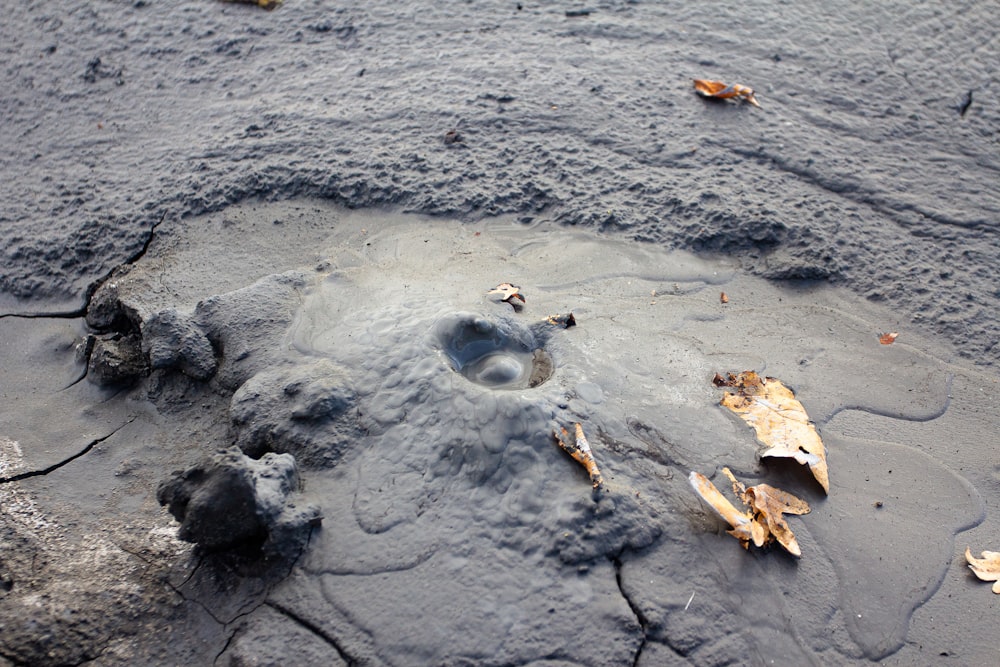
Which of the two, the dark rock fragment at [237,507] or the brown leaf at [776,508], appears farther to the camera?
the brown leaf at [776,508]

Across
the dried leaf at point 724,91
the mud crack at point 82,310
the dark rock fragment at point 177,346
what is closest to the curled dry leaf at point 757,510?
the dark rock fragment at point 177,346

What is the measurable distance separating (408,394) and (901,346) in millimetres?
1817

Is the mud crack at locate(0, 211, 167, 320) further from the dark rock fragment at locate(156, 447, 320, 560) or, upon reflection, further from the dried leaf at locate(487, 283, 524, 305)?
the dried leaf at locate(487, 283, 524, 305)

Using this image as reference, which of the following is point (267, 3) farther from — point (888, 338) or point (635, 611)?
point (635, 611)

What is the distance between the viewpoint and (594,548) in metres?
2.00

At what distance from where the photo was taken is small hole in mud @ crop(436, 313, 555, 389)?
2.40m

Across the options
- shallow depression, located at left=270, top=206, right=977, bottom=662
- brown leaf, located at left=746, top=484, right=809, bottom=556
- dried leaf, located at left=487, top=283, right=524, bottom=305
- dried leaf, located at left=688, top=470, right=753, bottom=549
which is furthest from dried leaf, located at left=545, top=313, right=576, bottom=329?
brown leaf, located at left=746, top=484, right=809, bottom=556

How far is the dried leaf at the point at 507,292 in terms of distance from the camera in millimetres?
2697

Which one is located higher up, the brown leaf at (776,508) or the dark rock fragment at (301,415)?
the dark rock fragment at (301,415)

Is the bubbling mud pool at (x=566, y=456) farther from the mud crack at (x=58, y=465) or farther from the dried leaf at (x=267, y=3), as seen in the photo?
the dried leaf at (x=267, y=3)

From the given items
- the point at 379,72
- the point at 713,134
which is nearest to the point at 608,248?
the point at 713,134

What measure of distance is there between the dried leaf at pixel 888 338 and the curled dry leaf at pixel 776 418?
0.54 metres

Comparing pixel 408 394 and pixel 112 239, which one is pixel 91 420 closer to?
pixel 112 239

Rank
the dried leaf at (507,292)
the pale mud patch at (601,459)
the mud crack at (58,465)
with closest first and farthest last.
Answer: the pale mud patch at (601,459), the mud crack at (58,465), the dried leaf at (507,292)
